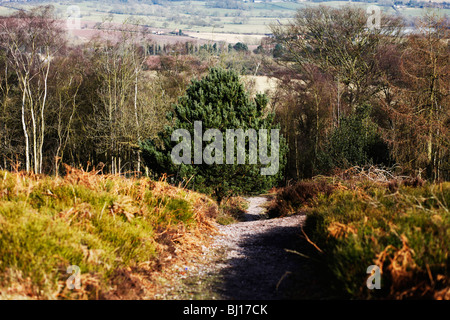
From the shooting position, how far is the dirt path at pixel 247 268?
4.32m

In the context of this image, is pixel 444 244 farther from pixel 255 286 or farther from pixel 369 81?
pixel 369 81

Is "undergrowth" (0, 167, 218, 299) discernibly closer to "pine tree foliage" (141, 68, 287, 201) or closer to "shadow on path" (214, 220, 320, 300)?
"shadow on path" (214, 220, 320, 300)

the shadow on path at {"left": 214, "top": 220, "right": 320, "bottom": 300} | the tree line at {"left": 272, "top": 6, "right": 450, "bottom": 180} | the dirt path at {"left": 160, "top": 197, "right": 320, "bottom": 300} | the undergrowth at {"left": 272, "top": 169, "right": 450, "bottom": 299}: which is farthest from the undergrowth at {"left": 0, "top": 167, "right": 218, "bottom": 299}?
the tree line at {"left": 272, "top": 6, "right": 450, "bottom": 180}

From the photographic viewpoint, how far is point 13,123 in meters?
24.5

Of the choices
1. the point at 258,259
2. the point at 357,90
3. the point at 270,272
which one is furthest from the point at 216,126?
the point at 357,90

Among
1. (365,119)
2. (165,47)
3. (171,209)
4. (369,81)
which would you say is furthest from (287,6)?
(171,209)

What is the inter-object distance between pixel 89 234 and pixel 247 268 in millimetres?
2012

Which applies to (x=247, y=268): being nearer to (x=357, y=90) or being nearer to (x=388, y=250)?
(x=388, y=250)

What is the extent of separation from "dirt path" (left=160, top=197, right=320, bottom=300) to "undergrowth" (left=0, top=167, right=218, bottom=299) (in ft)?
1.26

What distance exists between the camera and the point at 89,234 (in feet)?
14.6

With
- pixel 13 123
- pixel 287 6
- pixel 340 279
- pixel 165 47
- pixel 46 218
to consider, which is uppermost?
pixel 287 6

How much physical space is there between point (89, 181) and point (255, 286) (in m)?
3.04

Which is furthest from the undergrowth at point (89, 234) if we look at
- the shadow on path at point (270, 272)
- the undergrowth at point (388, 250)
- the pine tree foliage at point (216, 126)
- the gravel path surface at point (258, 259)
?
the pine tree foliage at point (216, 126)

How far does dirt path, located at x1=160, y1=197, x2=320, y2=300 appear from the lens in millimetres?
4316
